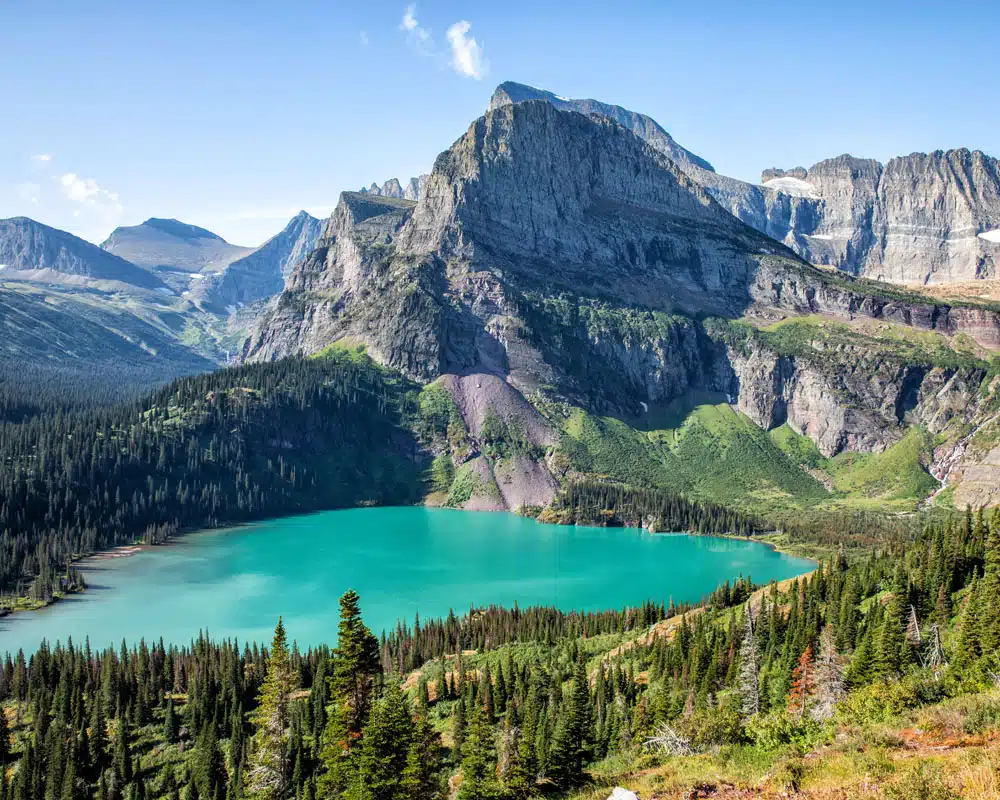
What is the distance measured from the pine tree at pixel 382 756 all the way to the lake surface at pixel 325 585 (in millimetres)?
82762

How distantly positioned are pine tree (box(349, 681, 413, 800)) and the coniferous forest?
10 centimetres

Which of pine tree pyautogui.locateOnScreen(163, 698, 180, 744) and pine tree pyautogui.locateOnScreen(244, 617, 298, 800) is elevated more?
pine tree pyautogui.locateOnScreen(244, 617, 298, 800)

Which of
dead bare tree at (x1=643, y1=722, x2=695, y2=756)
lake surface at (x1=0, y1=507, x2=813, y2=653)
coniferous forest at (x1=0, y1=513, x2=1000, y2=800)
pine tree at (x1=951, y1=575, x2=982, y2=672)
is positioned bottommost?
lake surface at (x1=0, y1=507, x2=813, y2=653)

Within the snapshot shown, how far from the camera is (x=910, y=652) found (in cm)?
7050

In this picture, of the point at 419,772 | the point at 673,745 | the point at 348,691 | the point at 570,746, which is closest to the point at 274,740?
the point at 348,691

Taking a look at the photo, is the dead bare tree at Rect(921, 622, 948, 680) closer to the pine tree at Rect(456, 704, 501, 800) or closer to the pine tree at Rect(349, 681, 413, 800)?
the pine tree at Rect(456, 704, 501, 800)

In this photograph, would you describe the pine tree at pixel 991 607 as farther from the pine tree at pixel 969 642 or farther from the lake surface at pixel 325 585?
the lake surface at pixel 325 585

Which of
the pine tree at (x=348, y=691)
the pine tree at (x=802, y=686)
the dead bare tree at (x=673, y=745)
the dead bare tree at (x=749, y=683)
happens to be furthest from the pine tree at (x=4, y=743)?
the pine tree at (x=802, y=686)

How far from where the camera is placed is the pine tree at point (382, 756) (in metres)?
42.0

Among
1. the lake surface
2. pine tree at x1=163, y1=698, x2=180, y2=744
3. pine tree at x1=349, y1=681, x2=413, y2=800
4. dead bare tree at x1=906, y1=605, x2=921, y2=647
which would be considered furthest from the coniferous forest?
the lake surface

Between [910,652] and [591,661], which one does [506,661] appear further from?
[910,652]

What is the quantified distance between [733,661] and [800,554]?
419 feet

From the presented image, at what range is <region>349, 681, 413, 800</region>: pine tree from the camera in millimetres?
42031

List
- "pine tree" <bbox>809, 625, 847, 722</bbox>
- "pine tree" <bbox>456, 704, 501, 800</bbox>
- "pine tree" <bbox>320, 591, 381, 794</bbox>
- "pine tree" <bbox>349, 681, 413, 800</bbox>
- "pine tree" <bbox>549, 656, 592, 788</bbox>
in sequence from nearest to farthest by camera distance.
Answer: "pine tree" <bbox>349, 681, 413, 800</bbox>
"pine tree" <bbox>320, 591, 381, 794</bbox>
"pine tree" <bbox>456, 704, 501, 800</bbox>
"pine tree" <bbox>549, 656, 592, 788</bbox>
"pine tree" <bbox>809, 625, 847, 722</bbox>
